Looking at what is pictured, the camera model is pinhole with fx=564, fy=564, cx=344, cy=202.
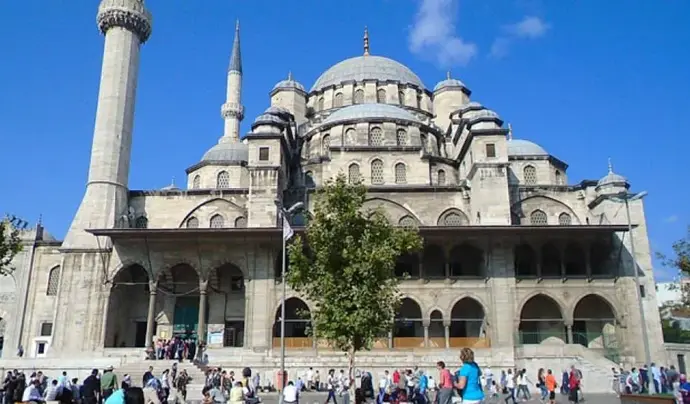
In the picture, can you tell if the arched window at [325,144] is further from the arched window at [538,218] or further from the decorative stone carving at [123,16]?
the arched window at [538,218]

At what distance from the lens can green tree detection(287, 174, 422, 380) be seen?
47.6 ft

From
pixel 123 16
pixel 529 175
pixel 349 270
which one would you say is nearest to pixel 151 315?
pixel 349 270

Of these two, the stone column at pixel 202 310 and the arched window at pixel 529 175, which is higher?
the arched window at pixel 529 175

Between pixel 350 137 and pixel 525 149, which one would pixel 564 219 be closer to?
pixel 525 149

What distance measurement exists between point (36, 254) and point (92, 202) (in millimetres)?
4998

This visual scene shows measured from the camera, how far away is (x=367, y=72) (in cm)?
4141

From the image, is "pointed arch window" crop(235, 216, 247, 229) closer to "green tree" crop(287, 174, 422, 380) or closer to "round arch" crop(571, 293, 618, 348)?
"green tree" crop(287, 174, 422, 380)

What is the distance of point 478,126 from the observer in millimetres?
28547

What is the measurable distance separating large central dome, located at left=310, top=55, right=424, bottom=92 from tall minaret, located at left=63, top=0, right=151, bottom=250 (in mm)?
15316

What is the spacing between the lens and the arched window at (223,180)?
3231 cm

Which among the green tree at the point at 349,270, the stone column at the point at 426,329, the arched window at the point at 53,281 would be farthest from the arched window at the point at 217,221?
the green tree at the point at 349,270

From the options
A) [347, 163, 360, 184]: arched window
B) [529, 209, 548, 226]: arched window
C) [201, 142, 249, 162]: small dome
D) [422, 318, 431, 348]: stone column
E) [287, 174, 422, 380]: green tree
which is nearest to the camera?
[287, 174, 422, 380]: green tree

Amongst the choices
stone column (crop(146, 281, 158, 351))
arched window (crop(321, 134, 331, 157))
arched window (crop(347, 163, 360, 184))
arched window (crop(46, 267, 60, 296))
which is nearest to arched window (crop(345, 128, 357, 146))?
arched window (crop(321, 134, 331, 157))

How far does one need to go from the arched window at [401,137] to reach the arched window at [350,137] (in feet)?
7.96
